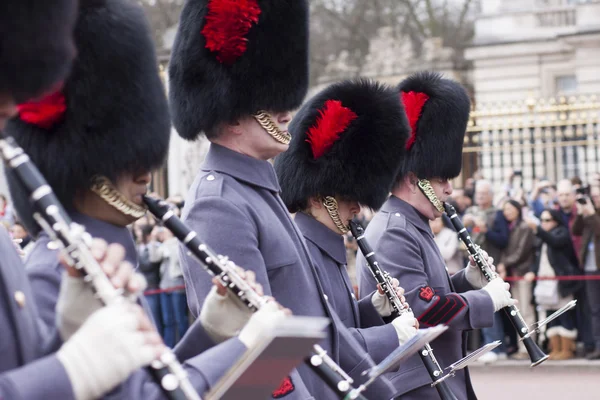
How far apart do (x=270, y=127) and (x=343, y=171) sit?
88 centimetres

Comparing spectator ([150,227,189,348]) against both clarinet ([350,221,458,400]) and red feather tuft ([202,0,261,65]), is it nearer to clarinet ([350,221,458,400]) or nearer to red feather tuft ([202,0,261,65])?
clarinet ([350,221,458,400])

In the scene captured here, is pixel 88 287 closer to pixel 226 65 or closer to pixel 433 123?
pixel 226 65

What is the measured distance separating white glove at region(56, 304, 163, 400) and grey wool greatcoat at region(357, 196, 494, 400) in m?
3.06

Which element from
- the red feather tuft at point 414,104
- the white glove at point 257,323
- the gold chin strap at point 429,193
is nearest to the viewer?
the white glove at point 257,323

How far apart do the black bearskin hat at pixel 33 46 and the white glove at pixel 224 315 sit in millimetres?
851

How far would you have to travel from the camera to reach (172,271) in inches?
450

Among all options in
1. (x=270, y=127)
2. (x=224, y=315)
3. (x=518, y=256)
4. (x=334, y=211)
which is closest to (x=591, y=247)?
(x=518, y=256)

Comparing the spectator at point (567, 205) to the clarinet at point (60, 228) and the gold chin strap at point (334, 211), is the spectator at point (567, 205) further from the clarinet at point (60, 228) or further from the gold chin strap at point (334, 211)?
the clarinet at point (60, 228)

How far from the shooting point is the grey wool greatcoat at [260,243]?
3760mm

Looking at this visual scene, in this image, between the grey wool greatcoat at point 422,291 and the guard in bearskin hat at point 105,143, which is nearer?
the guard in bearskin hat at point 105,143

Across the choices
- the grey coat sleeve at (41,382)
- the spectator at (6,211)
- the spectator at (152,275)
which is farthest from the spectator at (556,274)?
the grey coat sleeve at (41,382)

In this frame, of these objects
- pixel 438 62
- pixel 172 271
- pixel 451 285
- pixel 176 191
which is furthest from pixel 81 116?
pixel 438 62

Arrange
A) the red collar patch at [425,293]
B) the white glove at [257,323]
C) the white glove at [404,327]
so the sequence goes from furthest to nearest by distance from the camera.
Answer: the red collar patch at [425,293] < the white glove at [404,327] < the white glove at [257,323]

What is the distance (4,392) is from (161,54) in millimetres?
9331
